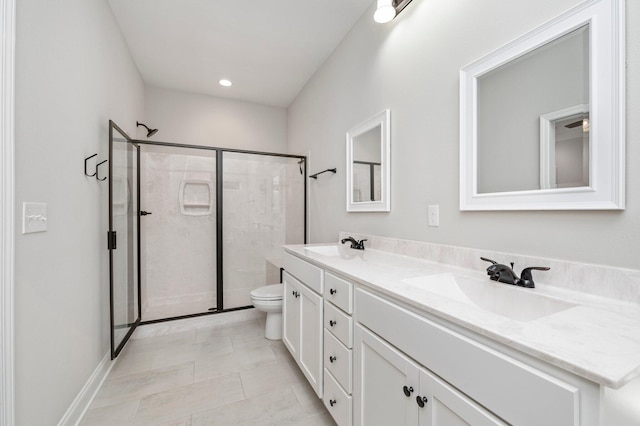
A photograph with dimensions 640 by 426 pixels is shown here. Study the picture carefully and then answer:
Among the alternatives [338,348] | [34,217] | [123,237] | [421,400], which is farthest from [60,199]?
[421,400]

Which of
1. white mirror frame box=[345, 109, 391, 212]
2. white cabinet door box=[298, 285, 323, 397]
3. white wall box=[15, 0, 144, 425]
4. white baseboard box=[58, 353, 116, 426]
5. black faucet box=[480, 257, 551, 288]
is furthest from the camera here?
white mirror frame box=[345, 109, 391, 212]

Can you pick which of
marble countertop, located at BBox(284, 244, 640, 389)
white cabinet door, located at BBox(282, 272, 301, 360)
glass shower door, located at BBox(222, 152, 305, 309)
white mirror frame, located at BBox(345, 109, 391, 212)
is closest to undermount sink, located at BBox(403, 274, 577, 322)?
marble countertop, located at BBox(284, 244, 640, 389)

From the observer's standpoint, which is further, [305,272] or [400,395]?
[305,272]

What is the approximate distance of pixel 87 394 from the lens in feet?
5.27

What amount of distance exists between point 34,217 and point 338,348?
A: 1467 mm

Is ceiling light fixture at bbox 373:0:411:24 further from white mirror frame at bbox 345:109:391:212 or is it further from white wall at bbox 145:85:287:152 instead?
white wall at bbox 145:85:287:152

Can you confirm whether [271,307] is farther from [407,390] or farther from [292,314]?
[407,390]

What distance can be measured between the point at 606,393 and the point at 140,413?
2.07 metres

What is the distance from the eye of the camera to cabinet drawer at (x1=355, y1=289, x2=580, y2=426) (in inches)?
20.4

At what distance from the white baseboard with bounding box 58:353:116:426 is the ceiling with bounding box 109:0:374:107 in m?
2.62

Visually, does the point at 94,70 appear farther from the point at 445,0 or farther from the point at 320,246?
the point at 445,0

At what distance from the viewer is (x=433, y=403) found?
78cm

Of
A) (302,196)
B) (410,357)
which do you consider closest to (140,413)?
(410,357)

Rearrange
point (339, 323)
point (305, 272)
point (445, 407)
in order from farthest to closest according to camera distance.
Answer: point (305, 272), point (339, 323), point (445, 407)
